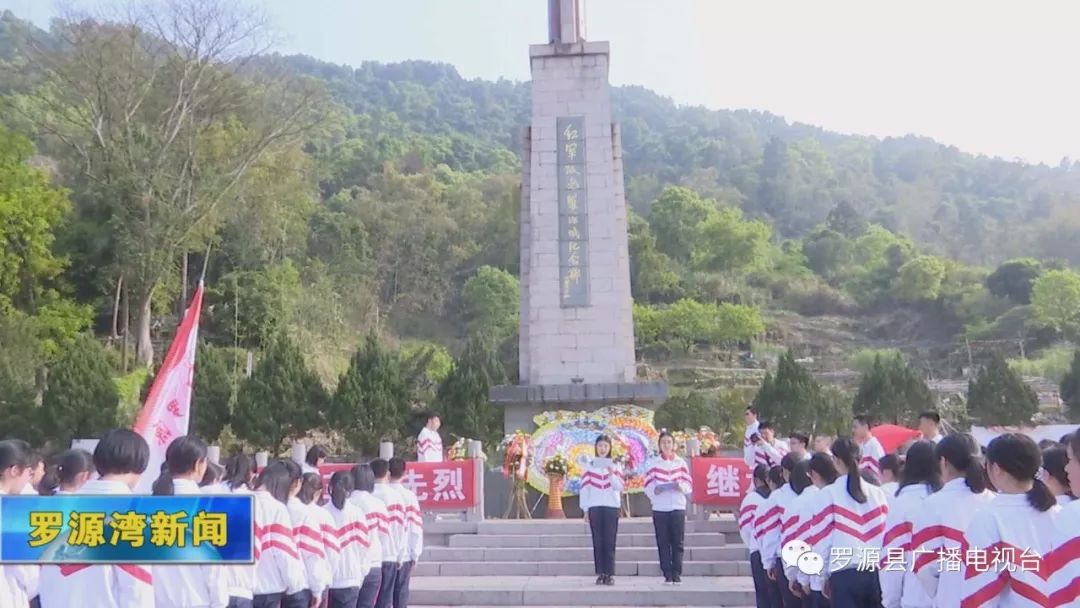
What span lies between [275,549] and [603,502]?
341 centimetres

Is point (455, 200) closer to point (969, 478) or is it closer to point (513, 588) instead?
point (513, 588)

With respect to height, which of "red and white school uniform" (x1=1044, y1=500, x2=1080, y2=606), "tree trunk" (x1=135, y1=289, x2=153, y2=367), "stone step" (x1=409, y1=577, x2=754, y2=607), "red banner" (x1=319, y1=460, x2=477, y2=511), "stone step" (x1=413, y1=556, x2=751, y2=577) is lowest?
"stone step" (x1=413, y1=556, x2=751, y2=577)

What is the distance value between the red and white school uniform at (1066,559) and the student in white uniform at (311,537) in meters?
2.84

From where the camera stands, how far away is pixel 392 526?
508 centimetres

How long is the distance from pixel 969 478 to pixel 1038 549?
690 mm

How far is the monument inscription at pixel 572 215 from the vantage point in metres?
11.3

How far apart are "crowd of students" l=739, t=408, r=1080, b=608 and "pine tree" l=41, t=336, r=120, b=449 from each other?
11823mm

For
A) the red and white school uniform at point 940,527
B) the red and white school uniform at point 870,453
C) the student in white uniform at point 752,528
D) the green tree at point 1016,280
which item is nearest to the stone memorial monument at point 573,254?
the red and white school uniform at point 870,453

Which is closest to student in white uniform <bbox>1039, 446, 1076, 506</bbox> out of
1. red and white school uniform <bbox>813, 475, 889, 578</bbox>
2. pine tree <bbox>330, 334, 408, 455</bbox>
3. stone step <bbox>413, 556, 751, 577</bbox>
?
red and white school uniform <bbox>813, 475, 889, 578</bbox>

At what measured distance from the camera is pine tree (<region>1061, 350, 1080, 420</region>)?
17.7 metres

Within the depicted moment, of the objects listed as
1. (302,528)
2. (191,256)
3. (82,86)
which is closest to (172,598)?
(302,528)

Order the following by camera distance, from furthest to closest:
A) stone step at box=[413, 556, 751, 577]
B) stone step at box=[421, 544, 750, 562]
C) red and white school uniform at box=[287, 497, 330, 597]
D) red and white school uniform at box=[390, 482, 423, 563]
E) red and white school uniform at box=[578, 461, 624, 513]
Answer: stone step at box=[421, 544, 750, 562] → stone step at box=[413, 556, 751, 577] → red and white school uniform at box=[578, 461, 624, 513] → red and white school uniform at box=[390, 482, 423, 563] → red and white school uniform at box=[287, 497, 330, 597]

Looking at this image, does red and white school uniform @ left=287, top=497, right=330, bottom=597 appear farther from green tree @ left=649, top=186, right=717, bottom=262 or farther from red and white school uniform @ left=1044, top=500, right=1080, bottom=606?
green tree @ left=649, top=186, right=717, bottom=262
